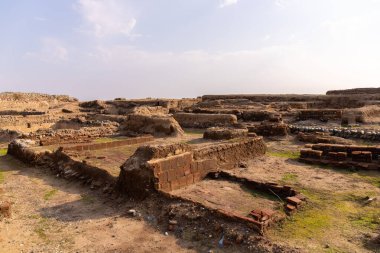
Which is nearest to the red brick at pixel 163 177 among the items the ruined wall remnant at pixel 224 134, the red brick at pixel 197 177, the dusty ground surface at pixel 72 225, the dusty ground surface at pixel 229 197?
the dusty ground surface at pixel 229 197

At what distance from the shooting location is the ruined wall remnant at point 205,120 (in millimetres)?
19562

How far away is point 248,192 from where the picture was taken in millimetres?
7613

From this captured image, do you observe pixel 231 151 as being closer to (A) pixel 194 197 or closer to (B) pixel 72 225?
(A) pixel 194 197

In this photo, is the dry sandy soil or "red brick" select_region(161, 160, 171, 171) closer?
the dry sandy soil

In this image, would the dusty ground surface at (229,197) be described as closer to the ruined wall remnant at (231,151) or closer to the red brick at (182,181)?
the red brick at (182,181)

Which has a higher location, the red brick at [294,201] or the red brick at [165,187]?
the red brick at [165,187]

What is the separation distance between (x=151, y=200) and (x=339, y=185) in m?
4.54

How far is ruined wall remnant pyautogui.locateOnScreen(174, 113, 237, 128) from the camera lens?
19562 millimetres

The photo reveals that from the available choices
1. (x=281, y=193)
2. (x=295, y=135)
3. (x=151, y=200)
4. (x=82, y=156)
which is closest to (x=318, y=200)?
(x=281, y=193)

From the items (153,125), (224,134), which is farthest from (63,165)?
(153,125)

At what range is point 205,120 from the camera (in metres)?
20.4

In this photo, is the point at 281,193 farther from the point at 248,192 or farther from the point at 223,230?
the point at 223,230

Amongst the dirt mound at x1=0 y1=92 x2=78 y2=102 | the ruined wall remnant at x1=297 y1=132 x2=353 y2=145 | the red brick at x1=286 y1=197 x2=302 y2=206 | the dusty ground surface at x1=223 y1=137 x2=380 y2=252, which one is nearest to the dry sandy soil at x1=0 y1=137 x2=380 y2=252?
the dusty ground surface at x1=223 y1=137 x2=380 y2=252

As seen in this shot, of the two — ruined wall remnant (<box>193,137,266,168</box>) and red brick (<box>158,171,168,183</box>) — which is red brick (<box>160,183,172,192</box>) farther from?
ruined wall remnant (<box>193,137,266,168</box>)
